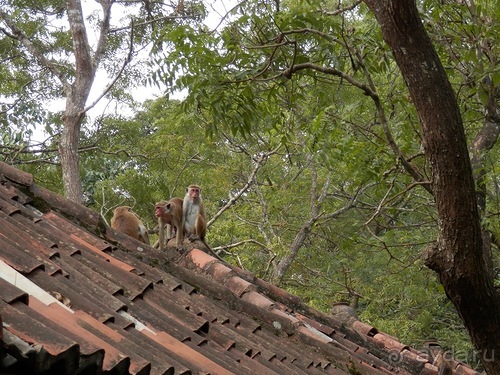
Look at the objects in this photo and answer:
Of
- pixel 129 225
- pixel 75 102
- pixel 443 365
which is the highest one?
pixel 75 102

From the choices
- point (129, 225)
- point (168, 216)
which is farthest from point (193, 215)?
point (129, 225)

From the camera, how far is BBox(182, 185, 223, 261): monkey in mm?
9867

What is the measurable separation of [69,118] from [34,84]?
3.53 meters

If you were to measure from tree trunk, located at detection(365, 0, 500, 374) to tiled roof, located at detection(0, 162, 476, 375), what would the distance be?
1285 mm

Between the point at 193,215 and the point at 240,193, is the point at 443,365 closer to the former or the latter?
the point at 193,215

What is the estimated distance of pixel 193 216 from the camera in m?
10.2

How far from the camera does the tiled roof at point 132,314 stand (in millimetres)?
2537

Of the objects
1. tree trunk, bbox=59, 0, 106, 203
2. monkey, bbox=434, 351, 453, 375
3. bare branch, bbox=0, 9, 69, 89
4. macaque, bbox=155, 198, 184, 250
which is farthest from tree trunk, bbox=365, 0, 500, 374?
bare branch, bbox=0, 9, 69, 89

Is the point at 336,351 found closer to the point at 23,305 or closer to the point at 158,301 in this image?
the point at 158,301

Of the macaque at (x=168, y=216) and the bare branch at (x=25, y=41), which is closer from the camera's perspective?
the macaque at (x=168, y=216)

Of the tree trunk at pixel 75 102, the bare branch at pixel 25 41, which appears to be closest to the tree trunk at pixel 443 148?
the tree trunk at pixel 75 102

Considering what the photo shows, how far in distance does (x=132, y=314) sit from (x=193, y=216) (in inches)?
242

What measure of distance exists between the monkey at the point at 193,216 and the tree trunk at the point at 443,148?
5.02 meters

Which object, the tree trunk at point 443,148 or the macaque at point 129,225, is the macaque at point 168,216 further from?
the tree trunk at point 443,148
